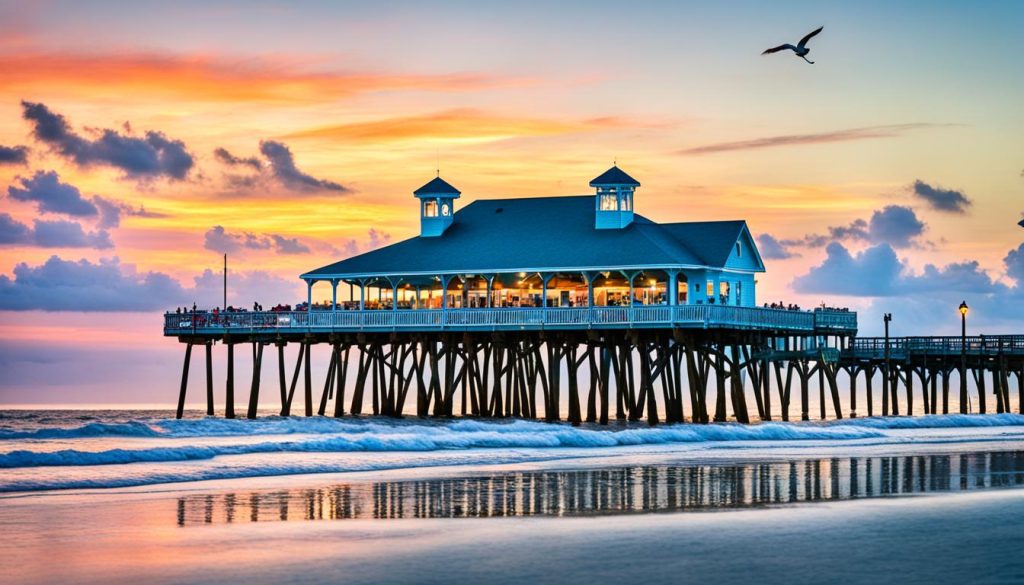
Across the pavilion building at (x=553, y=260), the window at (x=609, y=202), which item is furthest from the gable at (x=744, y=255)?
the window at (x=609, y=202)

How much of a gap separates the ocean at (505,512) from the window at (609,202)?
66.6 ft

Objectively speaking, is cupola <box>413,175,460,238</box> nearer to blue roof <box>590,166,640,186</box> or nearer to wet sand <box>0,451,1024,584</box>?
blue roof <box>590,166,640,186</box>

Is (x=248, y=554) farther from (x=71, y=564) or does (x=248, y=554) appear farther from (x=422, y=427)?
(x=422, y=427)

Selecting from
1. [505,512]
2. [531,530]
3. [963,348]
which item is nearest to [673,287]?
[963,348]

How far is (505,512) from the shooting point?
24.9 m

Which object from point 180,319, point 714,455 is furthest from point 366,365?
point 714,455

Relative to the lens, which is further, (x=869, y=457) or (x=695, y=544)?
(x=869, y=457)

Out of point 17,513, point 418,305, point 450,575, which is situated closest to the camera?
point 450,575

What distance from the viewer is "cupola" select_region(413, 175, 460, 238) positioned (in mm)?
68438

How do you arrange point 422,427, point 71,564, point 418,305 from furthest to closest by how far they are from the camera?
point 418,305 < point 422,427 < point 71,564

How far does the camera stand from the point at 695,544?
20.6m

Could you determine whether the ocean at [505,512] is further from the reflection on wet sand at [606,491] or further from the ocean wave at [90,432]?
the ocean wave at [90,432]

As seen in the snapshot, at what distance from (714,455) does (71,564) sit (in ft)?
80.9

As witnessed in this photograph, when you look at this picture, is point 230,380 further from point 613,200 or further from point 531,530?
point 531,530
